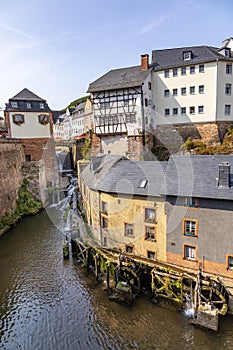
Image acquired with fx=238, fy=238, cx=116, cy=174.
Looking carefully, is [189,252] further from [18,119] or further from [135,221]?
[18,119]

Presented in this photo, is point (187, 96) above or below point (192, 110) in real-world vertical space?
above

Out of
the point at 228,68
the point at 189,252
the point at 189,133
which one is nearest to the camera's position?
the point at 189,252

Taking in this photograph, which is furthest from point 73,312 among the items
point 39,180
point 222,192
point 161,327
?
point 39,180

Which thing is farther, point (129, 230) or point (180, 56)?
point (180, 56)

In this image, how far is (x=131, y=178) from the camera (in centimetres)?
1709

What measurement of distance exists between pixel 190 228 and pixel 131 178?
208 inches

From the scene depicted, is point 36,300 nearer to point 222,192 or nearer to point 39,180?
point 222,192

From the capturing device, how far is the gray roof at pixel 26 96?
33975mm

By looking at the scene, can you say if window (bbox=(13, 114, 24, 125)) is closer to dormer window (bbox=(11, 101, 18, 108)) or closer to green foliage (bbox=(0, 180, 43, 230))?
dormer window (bbox=(11, 101, 18, 108))

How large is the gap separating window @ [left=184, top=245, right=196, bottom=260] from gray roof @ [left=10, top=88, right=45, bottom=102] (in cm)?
2995

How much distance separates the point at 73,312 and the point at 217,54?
31743mm

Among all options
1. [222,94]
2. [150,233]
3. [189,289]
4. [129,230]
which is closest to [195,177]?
[150,233]

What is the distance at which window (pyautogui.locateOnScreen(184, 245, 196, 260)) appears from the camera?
47.5 feet

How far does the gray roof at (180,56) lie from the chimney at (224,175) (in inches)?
828
